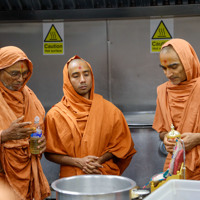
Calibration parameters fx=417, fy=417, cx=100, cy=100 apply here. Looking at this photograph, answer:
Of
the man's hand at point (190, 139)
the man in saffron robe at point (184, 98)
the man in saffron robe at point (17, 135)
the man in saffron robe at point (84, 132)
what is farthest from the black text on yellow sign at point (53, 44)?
the man's hand at point (190, 139)

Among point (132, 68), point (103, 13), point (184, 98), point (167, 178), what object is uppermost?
point (103, 13)

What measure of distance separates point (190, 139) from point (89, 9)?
1676 mm

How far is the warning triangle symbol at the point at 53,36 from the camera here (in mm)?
3812

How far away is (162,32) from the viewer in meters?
3.70

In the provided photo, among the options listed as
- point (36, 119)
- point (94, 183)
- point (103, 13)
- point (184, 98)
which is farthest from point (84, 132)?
point (103, 13)

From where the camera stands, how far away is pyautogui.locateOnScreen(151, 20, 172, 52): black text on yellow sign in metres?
3.70

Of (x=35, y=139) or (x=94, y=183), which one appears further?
(x=35, y=139)

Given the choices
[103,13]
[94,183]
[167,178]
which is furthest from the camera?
[103,13]

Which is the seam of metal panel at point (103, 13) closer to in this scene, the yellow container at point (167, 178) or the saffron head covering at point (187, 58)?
the saffron head covering at point (187, 58)

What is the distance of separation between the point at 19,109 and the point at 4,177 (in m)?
0.44

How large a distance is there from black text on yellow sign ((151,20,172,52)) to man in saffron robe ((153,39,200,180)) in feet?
3.36

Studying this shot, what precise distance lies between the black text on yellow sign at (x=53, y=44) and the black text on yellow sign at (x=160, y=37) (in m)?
0.85

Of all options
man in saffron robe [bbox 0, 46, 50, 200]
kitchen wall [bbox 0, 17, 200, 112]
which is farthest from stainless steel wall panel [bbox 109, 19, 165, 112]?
man in saffron robe [bbox 0, 46, 50, 200]

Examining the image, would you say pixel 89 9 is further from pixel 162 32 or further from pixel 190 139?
pixel 190 139
